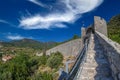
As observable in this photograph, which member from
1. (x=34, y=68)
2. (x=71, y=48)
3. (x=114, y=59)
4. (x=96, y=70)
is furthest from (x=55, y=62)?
(x=114, y=59)

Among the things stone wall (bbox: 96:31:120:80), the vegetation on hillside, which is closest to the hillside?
the vegetation on hillside

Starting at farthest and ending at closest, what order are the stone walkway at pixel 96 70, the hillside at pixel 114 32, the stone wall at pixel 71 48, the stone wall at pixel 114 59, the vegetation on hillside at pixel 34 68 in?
the vegetation on hillside at pixel 34 68 < the stone wall at pixel 71 48 < the hillside at pixel 114 32 < the stone walkway at pixel 96 70 < the stone wall at pixel 114 59

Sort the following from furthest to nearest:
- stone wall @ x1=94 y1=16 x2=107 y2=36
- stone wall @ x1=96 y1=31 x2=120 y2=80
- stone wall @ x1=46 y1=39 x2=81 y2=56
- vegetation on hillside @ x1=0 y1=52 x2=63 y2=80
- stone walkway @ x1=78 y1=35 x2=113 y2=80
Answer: vegetation on hillside @ x1=0 y1=52 x2=63 y2=80 → stone wall @ x1=46 y1=39 x2=81 y2=56 → stone wall @ x1=94 y1=16 x2=107 y2=36 → stone walkway @ x1=78 y1=35 x2=113 y2=80 → stone wall @ x1=96 y1=31 x2=120 y2=80

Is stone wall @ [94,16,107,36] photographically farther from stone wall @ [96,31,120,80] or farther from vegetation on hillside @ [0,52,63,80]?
vegetation on hillside @ [0,52,63,80]

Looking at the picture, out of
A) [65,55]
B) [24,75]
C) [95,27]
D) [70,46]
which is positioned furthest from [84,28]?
[24,75]

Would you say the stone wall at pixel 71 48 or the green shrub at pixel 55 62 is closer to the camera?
the stone wall at pixel 71 48

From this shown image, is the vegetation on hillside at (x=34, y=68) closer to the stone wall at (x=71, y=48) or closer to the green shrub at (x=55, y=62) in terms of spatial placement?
the green shrub at (x=55, y=62)

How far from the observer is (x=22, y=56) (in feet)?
145

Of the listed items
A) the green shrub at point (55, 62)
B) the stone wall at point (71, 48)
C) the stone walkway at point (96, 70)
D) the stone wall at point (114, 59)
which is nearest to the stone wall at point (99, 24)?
the stone walkway at point (96, 70)

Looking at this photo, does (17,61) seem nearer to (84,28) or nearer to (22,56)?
(22,56)

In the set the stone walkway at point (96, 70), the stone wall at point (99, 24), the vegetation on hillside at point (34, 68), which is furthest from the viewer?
the vegetation on hillside at point (34, 68)

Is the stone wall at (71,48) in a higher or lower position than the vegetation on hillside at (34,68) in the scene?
higher

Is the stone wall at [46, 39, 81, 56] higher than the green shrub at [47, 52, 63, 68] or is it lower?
higher

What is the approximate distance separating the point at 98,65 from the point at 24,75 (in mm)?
30792
